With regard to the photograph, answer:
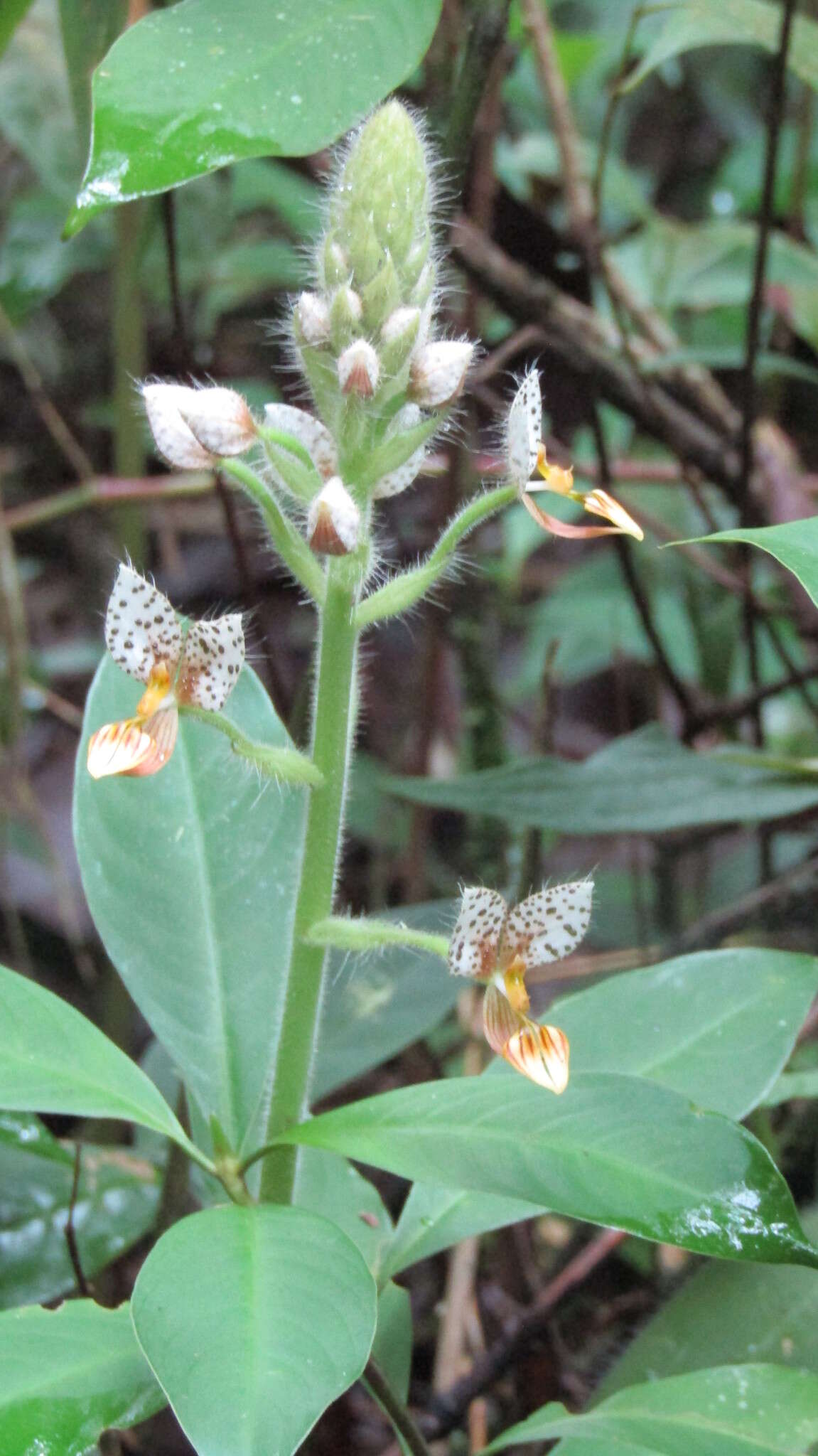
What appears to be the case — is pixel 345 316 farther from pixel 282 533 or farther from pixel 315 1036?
pixel 315 1036

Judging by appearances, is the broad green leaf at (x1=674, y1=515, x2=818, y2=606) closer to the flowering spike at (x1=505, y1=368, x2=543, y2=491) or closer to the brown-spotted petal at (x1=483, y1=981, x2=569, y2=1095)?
the flowering spike at (x1=505, y1=368, x2=543, y2=491)

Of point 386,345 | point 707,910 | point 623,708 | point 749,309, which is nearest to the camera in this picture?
point 386,345

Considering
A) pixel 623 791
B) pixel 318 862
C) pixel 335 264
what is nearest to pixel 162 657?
pixel 318 862

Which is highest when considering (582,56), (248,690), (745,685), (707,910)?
(582,56)

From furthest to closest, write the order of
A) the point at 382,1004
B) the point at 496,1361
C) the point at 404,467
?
the point at 382,1004, the point at 496,1361, the point at 404,467

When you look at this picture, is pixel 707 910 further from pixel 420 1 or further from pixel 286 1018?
pixel 420 1

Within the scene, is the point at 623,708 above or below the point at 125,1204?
above

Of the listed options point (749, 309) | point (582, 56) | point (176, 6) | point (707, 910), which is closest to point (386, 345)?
point (176, 6)
